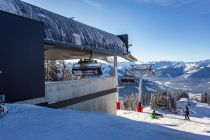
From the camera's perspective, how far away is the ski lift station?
37.0 ft

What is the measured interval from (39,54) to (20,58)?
119 cm

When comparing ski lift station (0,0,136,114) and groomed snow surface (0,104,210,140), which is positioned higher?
ski lift station (0,0,136,114)

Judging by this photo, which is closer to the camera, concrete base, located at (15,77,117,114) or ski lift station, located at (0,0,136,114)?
ski lift station, located at (0,0,136,114)

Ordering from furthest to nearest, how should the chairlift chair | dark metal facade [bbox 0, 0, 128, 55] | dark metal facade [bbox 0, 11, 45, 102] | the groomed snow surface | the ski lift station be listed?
the chairlift chair
dark metal facade [bbox 0, 0, 128, 55]
the ski lift station
dark metal facade [bbox 0, 11, 45, 102]
the groomed snow surface

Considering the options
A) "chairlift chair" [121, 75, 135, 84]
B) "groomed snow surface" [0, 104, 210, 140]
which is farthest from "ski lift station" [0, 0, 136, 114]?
"chairlift chair" [121, 75, 135, 84]

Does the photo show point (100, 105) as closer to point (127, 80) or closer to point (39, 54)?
point (127, 80)

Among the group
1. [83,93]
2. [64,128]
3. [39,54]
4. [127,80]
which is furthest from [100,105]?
[64,128]

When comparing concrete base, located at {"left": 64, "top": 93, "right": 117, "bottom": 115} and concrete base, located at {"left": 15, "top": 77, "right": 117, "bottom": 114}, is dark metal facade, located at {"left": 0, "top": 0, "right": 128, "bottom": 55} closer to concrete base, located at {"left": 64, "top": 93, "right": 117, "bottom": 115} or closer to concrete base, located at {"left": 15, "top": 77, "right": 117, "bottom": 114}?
concrete base, located at {"left": 15, "top": 77, "right": 117, "bottom": 114}

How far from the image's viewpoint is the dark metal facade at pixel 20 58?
11055mm

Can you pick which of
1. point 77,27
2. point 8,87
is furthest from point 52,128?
point 77,27

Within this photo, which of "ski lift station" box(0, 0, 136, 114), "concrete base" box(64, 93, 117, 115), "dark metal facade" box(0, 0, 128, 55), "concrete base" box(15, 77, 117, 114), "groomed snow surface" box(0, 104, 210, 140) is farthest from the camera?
"concrete base" box(64, 93, 117, 115)

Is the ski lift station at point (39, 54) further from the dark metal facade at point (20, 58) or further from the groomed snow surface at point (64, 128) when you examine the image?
the groomed snow surface at point (64, 128)

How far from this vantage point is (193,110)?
33375 mm

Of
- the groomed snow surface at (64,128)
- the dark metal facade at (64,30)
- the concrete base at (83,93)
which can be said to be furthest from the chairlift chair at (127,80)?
the groomed snow surface at (64,128)
